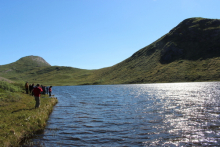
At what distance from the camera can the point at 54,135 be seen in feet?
46.1

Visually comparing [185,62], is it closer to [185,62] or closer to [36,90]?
[185,62]

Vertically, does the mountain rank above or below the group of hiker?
above

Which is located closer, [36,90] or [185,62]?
[36,90]

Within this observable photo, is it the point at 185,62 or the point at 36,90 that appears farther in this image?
the point at 185,62

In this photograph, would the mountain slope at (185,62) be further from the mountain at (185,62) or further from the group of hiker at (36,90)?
the group of hiker at (36,90)

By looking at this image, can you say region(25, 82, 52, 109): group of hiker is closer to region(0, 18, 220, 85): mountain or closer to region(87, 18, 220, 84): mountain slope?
region(0, 18, 220, 85): mountain

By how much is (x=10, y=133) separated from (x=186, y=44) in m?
206

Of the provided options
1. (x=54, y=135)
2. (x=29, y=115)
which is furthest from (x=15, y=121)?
(x=54, y=135)

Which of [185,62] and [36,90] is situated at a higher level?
[185,62]

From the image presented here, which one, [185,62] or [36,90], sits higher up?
[185,62]

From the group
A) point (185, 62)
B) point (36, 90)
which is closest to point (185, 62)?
point (185, 62)

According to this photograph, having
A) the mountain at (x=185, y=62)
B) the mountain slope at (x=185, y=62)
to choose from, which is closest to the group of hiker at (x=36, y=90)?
the mountain at (x=185, y=62)

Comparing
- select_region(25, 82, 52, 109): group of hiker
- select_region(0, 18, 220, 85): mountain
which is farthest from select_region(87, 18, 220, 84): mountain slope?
select_region(25, 82, 52, 109): group of hiker

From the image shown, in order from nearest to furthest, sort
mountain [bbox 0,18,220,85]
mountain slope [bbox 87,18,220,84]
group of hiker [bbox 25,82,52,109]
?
group of hiker [bbox 25,82,52,109]
mountain [bbox 0,18,220,85]
mountain slope [bbox 87,18,220,84]
